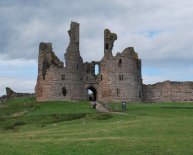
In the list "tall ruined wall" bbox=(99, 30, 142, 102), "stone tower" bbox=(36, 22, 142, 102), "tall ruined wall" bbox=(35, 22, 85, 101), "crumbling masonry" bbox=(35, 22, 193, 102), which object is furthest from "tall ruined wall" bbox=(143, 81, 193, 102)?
"tall ruined wall" bbox=(35, 22, 85, 101)

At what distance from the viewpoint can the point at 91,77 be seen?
9562 centimetres

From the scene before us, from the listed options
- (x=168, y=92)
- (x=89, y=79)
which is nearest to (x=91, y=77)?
(x=89, y=79)

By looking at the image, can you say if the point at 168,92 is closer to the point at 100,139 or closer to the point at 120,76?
the point at 120,76

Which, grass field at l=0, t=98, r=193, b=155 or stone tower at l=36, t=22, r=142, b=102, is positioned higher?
stone tower at l=36, t=22, r=142, b=102

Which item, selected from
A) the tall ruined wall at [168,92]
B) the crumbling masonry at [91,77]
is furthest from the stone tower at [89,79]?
the tall ruined wall at [168,92]

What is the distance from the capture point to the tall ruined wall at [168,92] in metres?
96.5

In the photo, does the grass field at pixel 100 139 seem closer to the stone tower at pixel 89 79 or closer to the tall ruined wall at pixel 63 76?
the stone tower at pixel 89 79

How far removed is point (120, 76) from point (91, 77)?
6.77 metres

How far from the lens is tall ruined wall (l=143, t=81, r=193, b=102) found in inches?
3799

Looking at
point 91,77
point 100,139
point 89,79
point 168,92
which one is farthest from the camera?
point 168,92

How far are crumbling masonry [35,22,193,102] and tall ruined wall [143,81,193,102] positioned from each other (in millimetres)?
188

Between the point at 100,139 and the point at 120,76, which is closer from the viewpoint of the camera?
the point at 100,139

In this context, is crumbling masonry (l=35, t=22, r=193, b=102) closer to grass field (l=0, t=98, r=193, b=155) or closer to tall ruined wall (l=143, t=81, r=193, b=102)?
tall ruined wall (l=143, t=81, r=193, b=102)

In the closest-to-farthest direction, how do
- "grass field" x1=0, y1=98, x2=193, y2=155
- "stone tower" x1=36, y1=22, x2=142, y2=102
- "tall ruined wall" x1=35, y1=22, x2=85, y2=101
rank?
"grass field" x1=0, y1=98, x2=193, y2=155 → "stone tower" x1=36, y1=22, x2=142, y2=102 → "tall ruined wall" x1=35, y1=22, x2=85, y2=101
